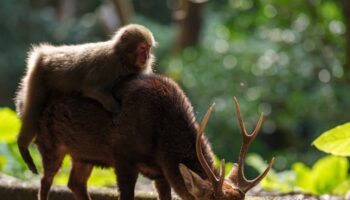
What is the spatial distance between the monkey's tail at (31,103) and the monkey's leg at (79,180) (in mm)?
300

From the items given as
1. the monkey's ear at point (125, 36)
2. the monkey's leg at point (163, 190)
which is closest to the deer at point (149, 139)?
the monkey's leg at point (163, 190)

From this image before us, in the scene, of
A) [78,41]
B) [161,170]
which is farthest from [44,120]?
[78,41]

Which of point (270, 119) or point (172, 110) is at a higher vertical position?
point (172, 110)

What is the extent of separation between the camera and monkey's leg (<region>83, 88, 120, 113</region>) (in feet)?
17.0

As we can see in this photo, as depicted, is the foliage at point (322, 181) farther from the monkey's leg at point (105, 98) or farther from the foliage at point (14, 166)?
the monkey's leg at point (105, 98)

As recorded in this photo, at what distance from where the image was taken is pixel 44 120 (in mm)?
5684

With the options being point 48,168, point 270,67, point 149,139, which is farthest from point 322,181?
point 270,67

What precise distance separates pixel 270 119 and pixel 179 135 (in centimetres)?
931

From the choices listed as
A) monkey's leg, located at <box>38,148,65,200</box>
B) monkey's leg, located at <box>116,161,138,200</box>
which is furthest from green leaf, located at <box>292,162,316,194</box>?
monkey's leg, located at <box>116,161,138,200</box>

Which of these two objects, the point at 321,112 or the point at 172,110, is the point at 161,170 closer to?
the point at 172,110

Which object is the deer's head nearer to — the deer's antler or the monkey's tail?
the deer's antler

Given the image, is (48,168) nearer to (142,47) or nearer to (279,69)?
(142,47)

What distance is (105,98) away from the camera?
5.19 m

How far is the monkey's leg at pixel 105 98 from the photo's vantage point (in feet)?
17.0
